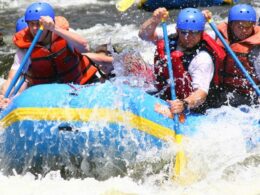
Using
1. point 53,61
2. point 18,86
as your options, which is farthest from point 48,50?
point 18,86

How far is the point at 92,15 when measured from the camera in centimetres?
1109

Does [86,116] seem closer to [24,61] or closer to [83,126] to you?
[83,126]

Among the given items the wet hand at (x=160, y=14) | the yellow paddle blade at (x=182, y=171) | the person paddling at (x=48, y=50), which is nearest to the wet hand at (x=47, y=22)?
the person paddling at (x=48, y=50)

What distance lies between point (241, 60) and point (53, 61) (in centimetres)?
171

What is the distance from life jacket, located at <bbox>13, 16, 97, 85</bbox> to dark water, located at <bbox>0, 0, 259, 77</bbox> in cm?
452

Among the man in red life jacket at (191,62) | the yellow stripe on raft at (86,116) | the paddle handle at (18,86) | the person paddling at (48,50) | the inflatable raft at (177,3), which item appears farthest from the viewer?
the inflatable raft at (177,3)

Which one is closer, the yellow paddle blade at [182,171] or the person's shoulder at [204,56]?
the yellow paddle blade at [182,171]

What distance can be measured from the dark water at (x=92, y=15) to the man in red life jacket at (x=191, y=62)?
17.0 ft

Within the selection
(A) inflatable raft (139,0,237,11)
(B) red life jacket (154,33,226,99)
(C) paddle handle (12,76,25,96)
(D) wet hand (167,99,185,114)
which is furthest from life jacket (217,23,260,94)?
(A) inflatable raft (139,0,237,11)

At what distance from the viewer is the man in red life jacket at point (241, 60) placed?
4.82 metres

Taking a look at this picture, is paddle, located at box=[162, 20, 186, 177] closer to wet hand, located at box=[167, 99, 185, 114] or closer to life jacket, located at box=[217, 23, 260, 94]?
wet hand, located at box=[167, 99, 185, 114]

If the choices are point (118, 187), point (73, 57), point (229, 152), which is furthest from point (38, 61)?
point (229, 152)

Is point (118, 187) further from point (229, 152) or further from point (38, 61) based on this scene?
point (38, 61)

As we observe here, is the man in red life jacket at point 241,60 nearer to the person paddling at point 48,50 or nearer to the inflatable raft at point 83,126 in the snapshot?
the inflatable raft at point 83,126
